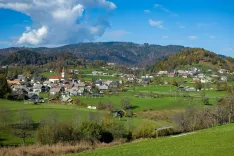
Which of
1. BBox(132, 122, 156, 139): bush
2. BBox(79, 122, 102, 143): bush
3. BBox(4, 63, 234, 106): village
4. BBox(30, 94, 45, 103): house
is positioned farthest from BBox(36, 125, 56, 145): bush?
BBox(30, 94, 45, 103): house

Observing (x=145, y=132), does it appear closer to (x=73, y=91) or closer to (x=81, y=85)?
(x=73, y=91)

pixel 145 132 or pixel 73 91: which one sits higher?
pixel 73 91

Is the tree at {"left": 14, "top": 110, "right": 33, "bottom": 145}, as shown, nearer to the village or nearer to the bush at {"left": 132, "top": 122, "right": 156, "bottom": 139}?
the bush at {"left": 132, "top": 122, "right": 156, "bottom": 139}

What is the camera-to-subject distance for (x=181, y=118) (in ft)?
164

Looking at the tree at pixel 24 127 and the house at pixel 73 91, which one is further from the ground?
the house at pixel 73 91

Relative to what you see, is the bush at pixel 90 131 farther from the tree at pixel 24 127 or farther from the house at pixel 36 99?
the house at pixel 36 99

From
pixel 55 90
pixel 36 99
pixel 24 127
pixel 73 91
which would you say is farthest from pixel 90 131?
pixel 55 90

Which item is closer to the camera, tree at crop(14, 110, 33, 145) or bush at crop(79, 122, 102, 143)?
bush at crop(79, 122, 102, 143)

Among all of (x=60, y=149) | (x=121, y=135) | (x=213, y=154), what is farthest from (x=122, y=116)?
(x=213, y=154)

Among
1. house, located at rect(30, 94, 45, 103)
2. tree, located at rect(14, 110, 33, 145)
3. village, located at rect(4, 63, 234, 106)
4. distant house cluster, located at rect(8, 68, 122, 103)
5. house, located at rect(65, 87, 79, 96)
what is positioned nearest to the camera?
tree, located at rect(14, 110, 33, 145)

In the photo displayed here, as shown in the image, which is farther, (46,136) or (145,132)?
(145,132)

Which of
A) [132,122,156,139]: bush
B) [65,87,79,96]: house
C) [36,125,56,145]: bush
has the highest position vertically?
[65,87,79,96]: house

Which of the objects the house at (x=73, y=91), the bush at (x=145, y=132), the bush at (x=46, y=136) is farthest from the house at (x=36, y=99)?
the bush at (x=46, y=136)

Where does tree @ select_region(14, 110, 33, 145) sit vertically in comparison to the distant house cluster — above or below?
below
